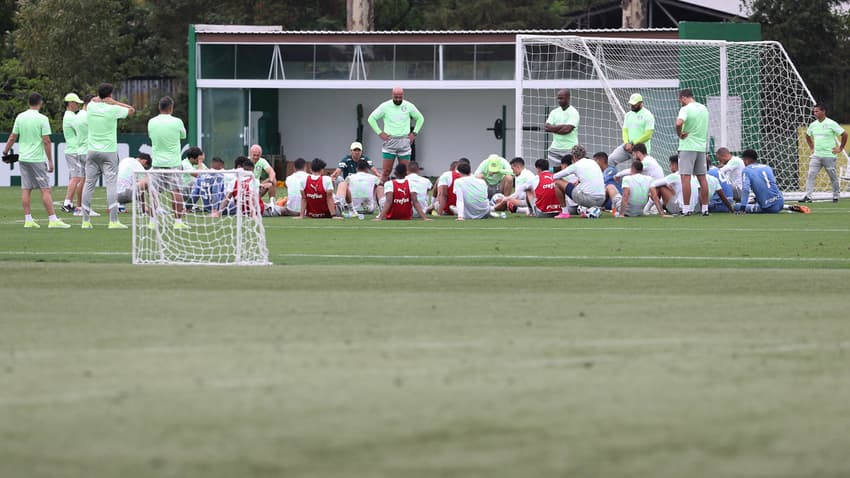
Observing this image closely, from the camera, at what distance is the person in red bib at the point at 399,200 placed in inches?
798

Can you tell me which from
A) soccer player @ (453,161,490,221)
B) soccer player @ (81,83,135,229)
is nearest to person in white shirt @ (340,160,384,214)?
soccer player @ (453,161,490,221)

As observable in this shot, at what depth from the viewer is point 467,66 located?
133ft

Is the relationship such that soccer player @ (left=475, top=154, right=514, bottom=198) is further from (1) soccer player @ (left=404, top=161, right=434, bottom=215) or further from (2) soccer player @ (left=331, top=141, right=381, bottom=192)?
(2) soccer player @ (left=331, top=141, right=381, bottom=192)

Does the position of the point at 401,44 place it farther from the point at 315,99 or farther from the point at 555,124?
the point at 555,124

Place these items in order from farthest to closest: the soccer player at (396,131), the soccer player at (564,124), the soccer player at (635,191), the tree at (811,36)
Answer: the tree at (811,36) < the soccer player at (396,131) < the soccer player at (564,124) < the soccer player at (635,191)

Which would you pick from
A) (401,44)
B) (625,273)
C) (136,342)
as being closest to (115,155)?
(625,273)

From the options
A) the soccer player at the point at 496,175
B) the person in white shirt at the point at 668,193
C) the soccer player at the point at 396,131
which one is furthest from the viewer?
the soccer player at the point at 396,131

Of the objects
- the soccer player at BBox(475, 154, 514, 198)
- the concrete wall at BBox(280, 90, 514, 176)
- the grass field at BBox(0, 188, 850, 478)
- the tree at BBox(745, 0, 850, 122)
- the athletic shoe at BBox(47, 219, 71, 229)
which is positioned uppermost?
the tree at BBox(745, 0, 850, 122)

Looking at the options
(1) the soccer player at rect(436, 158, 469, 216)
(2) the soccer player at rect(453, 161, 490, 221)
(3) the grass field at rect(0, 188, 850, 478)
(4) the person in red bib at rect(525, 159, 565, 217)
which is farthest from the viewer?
(1) the soccer player at rect(436, 158, 469, 216)

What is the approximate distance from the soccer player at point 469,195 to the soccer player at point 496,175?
1.32m

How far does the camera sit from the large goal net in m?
29.0

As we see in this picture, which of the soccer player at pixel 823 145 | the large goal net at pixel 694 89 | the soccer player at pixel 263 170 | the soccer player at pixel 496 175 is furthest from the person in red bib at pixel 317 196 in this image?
the soccer player at pixel 823 145

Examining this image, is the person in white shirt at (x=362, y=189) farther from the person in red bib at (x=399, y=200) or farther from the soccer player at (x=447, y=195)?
the person in red bib at (x=399, y=200)

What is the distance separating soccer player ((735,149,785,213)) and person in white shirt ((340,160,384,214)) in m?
6.10
